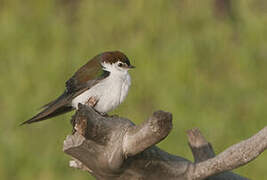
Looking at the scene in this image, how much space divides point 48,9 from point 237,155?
40.2 feet

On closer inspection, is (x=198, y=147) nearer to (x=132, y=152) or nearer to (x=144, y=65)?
(x=132, y=152)

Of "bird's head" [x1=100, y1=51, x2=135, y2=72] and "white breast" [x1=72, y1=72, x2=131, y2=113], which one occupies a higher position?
"bird's head" [x1=100, y1=51, x2=135, y2=72]

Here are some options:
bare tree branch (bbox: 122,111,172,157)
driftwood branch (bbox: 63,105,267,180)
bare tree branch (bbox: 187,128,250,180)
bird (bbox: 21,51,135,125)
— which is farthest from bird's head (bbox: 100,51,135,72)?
bare tree branch (bbox: 122,111,172,157)

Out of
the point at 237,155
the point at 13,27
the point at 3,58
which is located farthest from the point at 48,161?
the point at 237,155

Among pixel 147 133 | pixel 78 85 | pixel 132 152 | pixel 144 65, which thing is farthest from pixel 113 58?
pixel 144 65

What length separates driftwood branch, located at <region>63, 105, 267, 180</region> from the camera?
5660 mm

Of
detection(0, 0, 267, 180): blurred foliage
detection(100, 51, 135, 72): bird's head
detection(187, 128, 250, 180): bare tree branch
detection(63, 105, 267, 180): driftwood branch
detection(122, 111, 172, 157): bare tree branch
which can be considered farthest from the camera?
detection(0, 0, 267, 180): blurred foliage

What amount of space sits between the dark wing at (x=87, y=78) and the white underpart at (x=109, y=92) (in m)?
0.06

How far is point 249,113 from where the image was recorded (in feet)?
44.6

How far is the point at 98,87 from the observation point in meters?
6.79

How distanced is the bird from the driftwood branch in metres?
0.70

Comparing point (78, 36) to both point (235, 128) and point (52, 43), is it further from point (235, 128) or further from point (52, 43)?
point (235, 128)

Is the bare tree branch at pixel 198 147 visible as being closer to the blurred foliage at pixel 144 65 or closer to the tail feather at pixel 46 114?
the tail feather at pixel 46 114

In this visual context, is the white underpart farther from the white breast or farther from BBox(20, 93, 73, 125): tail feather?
BBox(20, 93, 73, 125): tail feather
